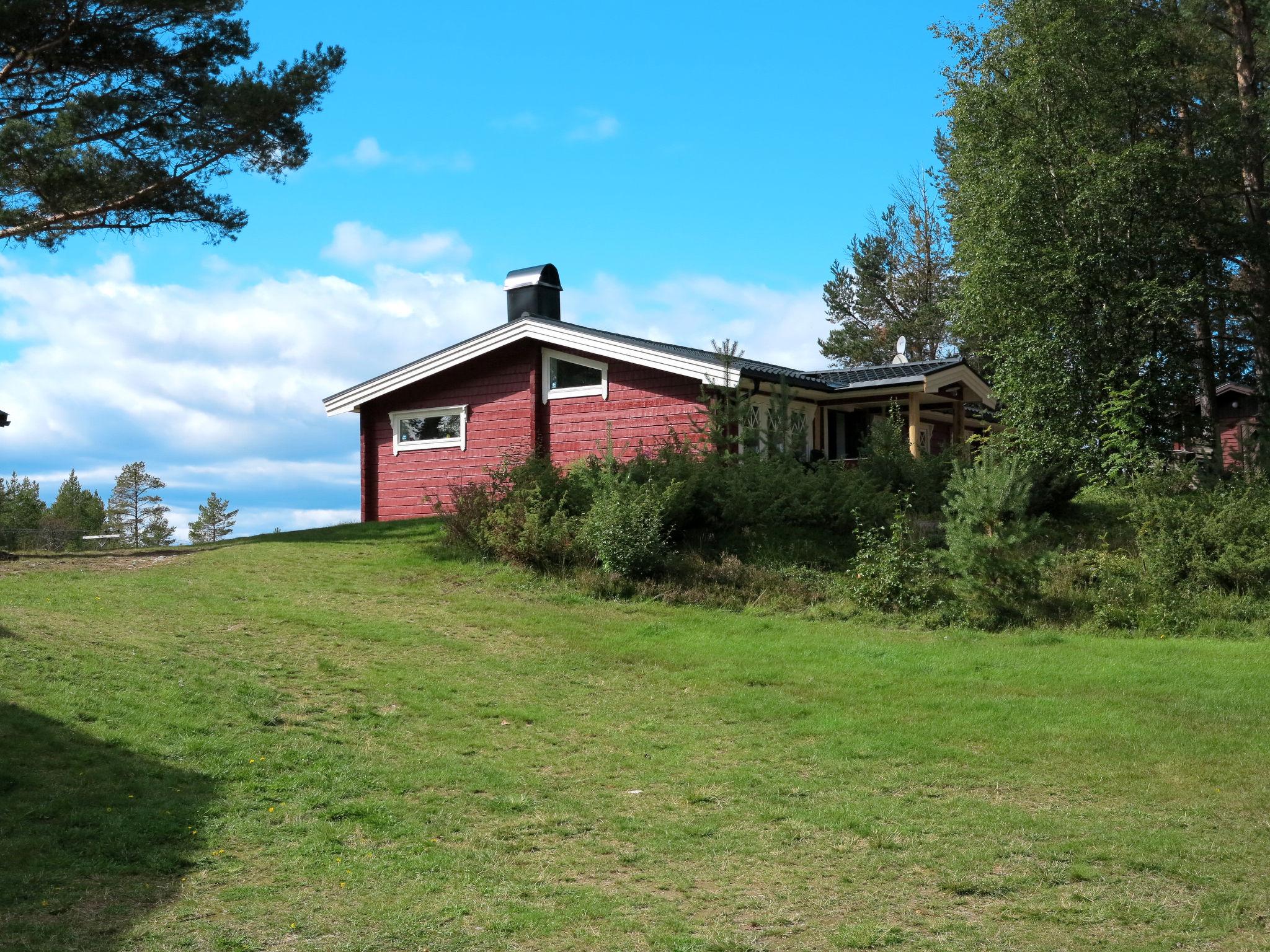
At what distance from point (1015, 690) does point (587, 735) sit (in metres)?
4.79

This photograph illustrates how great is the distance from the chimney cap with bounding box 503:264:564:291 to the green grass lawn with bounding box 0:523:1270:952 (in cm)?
1405

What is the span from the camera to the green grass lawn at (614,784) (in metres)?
6.50

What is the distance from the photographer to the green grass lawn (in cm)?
650

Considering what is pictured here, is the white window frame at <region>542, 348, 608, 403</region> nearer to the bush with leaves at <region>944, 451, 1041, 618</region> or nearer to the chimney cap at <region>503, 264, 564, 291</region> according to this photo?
the chimney cap at <region>503, 264, 564, 291</region>

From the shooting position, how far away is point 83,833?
7.60 metres

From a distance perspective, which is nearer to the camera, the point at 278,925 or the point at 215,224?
the point at 278,925

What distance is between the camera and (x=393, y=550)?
20641 millimetres

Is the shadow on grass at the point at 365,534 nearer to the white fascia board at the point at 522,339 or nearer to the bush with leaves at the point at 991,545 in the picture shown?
the white fascia board at the point at 522,339

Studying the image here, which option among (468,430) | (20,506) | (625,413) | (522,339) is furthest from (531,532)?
(20,506)

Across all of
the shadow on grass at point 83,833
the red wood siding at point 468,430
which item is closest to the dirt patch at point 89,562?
the red wood siding at point 468,430

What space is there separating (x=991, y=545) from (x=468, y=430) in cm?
1432

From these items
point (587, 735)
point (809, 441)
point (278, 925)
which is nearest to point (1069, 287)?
point (809, 441)

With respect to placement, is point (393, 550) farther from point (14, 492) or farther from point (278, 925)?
point (14, 492)

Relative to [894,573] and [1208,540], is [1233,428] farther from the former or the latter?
[894,573]
